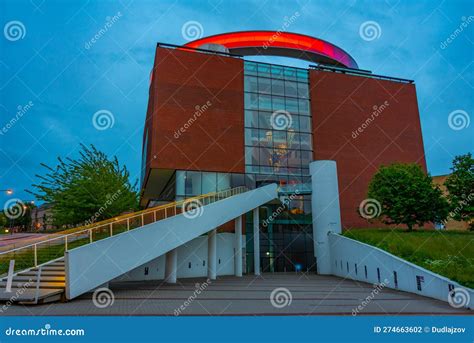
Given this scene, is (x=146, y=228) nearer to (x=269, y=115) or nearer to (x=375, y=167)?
(x=269, y=115)

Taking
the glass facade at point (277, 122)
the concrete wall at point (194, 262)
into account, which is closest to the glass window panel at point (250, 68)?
the glass facade at point (277, 122)

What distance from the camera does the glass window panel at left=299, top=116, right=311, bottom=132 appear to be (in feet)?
99.7

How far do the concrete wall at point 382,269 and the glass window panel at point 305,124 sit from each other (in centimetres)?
903

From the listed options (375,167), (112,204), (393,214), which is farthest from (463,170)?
(112,204)

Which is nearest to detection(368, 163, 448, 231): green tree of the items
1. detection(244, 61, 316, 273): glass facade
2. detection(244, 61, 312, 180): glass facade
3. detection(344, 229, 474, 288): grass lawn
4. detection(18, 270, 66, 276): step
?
detection(344, 229, 474, 288): grass lawn

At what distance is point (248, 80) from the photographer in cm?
2934

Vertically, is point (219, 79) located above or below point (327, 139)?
above

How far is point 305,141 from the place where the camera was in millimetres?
30250

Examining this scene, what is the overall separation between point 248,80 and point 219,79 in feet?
8.68

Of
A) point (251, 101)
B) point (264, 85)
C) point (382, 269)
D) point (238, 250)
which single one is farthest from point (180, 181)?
point (382, 269)

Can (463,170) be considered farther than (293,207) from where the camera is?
No

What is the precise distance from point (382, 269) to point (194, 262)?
36.4 feet

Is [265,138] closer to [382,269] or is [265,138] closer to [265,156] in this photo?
[265,156]

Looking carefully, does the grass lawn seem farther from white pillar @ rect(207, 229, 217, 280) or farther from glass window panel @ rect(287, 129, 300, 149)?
glass window panel @ rect(287, 129, 300, 149)
